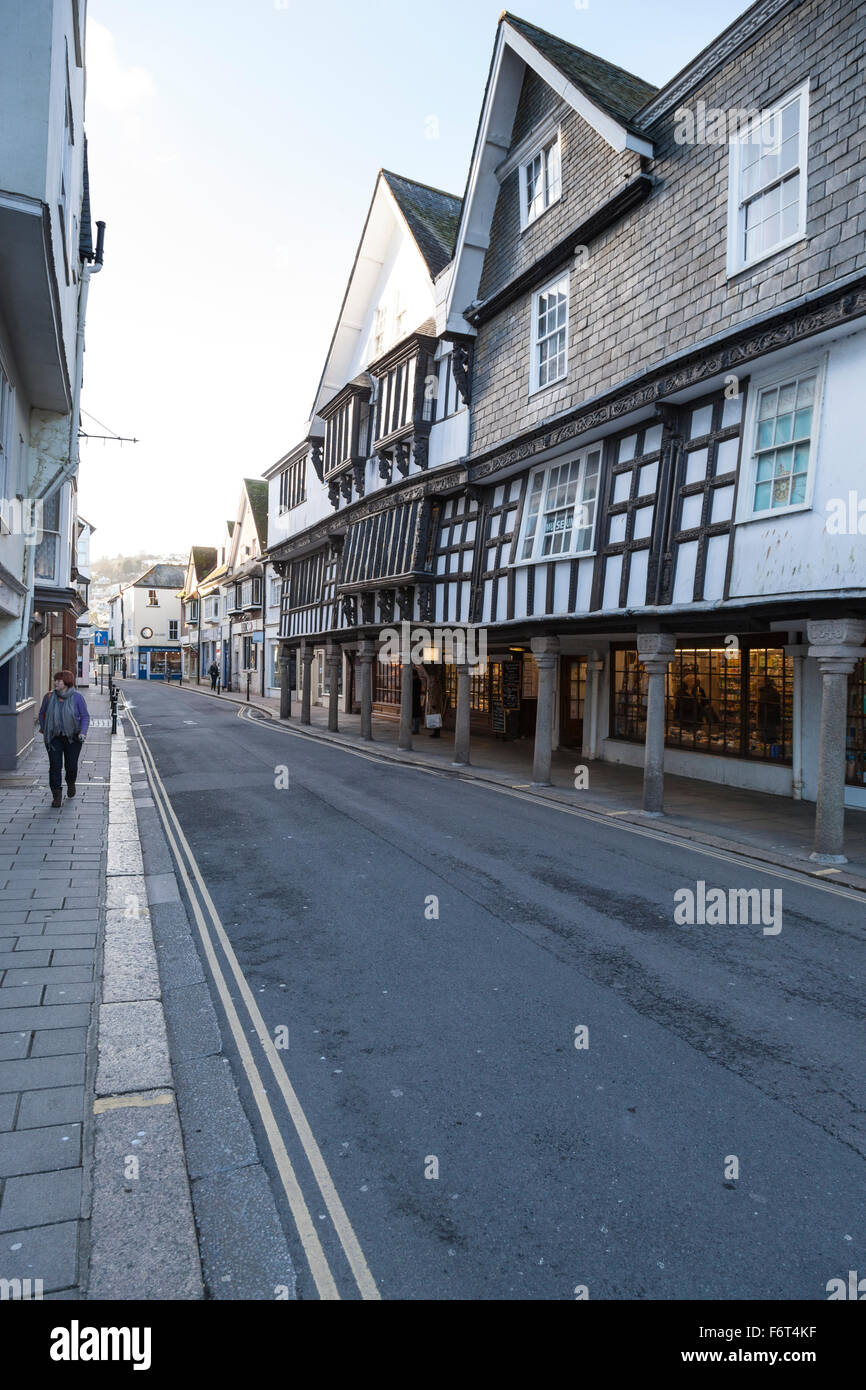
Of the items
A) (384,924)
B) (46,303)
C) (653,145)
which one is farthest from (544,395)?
(384,924)

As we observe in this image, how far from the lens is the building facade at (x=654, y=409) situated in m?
9.30

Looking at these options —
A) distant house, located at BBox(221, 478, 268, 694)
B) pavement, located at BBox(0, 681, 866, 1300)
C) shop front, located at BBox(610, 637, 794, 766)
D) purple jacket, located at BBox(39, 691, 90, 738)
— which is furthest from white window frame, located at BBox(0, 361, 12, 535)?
distant house, located at BBox(221, 478, 268, 694)

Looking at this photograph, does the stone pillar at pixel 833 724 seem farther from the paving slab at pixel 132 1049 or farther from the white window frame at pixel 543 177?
the white window frame at pixel 543 177

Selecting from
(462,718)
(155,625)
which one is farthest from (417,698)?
(155,625)

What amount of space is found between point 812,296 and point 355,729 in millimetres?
19693

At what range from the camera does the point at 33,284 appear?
741 centimetres

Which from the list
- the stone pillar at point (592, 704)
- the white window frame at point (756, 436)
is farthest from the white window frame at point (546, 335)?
the stone pillar at point (592, 704)

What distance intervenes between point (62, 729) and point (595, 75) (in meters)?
14.9

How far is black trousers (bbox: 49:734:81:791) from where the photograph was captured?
11.4 m

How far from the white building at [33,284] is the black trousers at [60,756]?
1426 millimetres

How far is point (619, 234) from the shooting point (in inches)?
508

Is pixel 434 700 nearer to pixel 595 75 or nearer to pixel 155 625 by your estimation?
pixel 595 75

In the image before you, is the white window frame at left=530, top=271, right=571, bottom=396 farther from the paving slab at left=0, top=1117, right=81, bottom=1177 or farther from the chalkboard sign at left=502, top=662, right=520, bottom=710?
the paving slab at left=0, top=1117, right=81, bottom=1177

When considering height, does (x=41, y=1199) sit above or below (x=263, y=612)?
below
